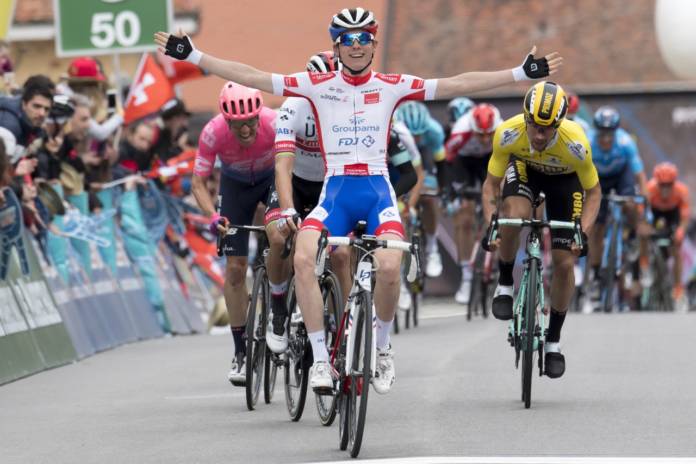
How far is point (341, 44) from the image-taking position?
1073cm

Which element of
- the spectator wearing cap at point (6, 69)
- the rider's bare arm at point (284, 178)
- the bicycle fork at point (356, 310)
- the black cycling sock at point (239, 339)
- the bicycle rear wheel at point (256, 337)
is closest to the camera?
the bicycle fork at point (356, 310)

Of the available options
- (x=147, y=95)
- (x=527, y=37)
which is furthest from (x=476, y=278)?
(x=527, y=37)

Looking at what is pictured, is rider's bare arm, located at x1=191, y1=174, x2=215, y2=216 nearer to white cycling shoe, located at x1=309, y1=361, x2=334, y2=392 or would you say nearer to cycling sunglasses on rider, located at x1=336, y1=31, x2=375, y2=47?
cycling sunglasses on rider, located at x1=336, y1=31, x2=375, y2=47

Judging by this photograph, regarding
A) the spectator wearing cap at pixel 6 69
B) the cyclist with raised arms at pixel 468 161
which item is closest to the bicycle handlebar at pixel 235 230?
the spectator wearing cap at pixel 6 69

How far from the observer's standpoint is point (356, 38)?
10664mm

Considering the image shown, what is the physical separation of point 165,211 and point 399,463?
1176 cm

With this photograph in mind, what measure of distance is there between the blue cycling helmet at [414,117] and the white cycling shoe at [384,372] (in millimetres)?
9190

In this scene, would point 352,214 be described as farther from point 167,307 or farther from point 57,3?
point 57,3

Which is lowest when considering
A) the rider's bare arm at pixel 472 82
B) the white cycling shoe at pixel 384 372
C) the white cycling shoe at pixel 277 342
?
the white cycling shoe at pixel 277 342

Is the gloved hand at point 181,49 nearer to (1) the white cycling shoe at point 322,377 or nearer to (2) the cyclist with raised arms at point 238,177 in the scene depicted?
(2) the cyclist with raised arms at point 238,177

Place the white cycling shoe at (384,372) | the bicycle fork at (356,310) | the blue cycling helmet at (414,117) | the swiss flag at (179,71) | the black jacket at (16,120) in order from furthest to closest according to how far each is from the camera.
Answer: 1. the swiss flag at (179,71)
2. the blue cycling helmet at (414,117)
3. the black jacket at (16,120)
4. the white cycling shoe at (384,372)
5. the bicycle fork at (356,310)

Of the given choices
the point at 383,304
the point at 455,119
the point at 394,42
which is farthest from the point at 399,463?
the point at 394,42

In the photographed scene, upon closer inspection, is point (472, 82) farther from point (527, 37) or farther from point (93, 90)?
point (527, 37)

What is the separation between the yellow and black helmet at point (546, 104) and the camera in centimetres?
1184
